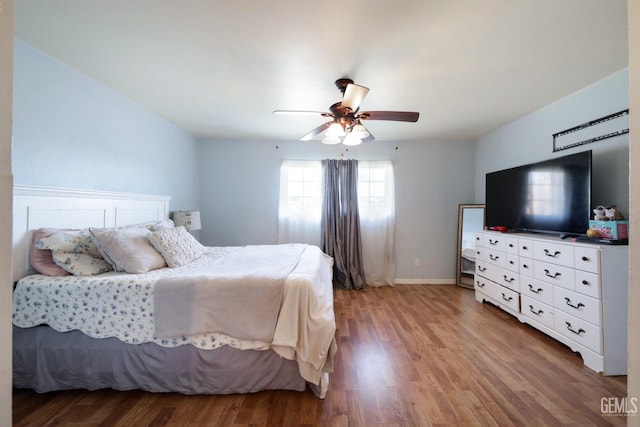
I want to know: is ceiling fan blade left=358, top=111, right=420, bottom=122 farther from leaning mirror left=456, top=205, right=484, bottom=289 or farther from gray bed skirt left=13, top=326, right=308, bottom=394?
leaning mirror left=456, top=205, right=484, bottom=289

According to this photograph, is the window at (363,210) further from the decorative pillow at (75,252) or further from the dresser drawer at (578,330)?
the decorative pillow at (75,252)

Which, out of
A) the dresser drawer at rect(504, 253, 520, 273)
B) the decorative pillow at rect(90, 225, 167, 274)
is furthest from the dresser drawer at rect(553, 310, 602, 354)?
the decorative pillow at rect(90, 225, 167, 274)

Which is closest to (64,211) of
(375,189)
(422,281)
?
(375,189)

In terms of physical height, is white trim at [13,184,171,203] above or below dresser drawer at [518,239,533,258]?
above

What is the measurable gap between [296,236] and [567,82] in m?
3.48

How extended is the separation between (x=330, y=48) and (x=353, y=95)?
1.12 feet

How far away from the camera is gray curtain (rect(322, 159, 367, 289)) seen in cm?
389

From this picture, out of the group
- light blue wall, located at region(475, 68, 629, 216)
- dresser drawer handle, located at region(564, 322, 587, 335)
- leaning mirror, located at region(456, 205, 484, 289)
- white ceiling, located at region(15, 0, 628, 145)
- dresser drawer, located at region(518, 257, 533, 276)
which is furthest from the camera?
leaning mirror, located at region(456, 205, 484, 289)

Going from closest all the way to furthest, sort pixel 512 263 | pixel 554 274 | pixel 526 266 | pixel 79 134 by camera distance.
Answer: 1. pixel 79 134
2. pixel 554 274
3. pixel 526 266
4. pixel 512 263

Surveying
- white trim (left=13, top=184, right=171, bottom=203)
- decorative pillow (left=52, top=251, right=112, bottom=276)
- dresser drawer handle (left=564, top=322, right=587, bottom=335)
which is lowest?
dresser drawer handle (left=564, top=322, right=587, bottom=335)

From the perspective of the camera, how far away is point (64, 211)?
1940mm

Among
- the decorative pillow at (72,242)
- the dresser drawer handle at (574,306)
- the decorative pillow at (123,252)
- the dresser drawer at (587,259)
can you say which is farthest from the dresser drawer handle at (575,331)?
the decorative pillow at (72,242)

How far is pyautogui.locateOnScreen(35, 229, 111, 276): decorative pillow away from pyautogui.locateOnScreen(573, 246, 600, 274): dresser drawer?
143 inches

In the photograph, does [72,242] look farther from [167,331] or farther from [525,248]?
[525,248]
